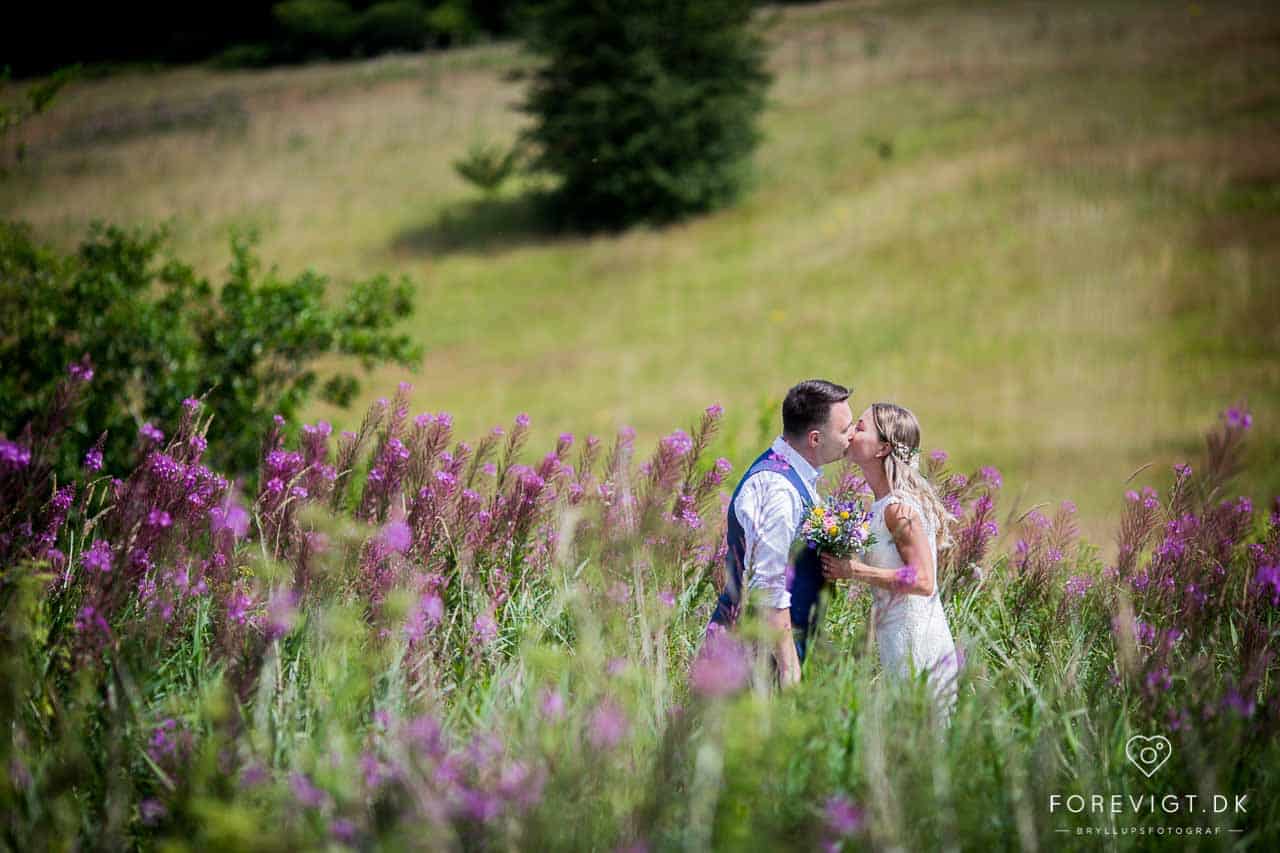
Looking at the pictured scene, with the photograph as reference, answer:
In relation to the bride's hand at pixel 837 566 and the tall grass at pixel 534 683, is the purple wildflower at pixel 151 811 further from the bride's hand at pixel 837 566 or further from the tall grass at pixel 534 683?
the bride's hand at pixel 837 566

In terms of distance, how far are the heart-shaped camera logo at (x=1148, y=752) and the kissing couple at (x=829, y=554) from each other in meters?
0.55

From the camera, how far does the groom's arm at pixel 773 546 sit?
321cm

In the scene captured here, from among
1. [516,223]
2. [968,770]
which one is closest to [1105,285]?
[516,223]

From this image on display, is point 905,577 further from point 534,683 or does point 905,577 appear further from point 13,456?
point 13,456

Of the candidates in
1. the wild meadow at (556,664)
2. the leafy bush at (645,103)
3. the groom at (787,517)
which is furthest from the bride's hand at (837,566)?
the leafy bush at (645,103)

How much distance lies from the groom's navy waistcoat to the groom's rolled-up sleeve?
0.04m

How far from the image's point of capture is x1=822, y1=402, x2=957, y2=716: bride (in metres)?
3.45

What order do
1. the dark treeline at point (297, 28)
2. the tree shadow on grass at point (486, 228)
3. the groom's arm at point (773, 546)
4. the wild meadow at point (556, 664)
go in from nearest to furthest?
the wild meadow at point (556, 664), the groom's arm at point (773, 546), the tree shadow on grass at point (486, 228), the dark treeline at point (297, 28)

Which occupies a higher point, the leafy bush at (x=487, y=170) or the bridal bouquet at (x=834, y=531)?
the leafy bush at (x=487, y=170)

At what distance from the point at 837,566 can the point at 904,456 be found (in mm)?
549

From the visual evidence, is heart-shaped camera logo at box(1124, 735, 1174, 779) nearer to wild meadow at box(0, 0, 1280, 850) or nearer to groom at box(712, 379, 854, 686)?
wild meadow at box(0, 0, 1280, 850)

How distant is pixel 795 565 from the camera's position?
11.6 feet

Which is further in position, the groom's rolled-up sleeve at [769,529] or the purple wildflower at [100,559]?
the groom's rolled-up sleeve at [769,529]

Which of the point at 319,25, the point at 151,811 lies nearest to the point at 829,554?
the point at 151,811
